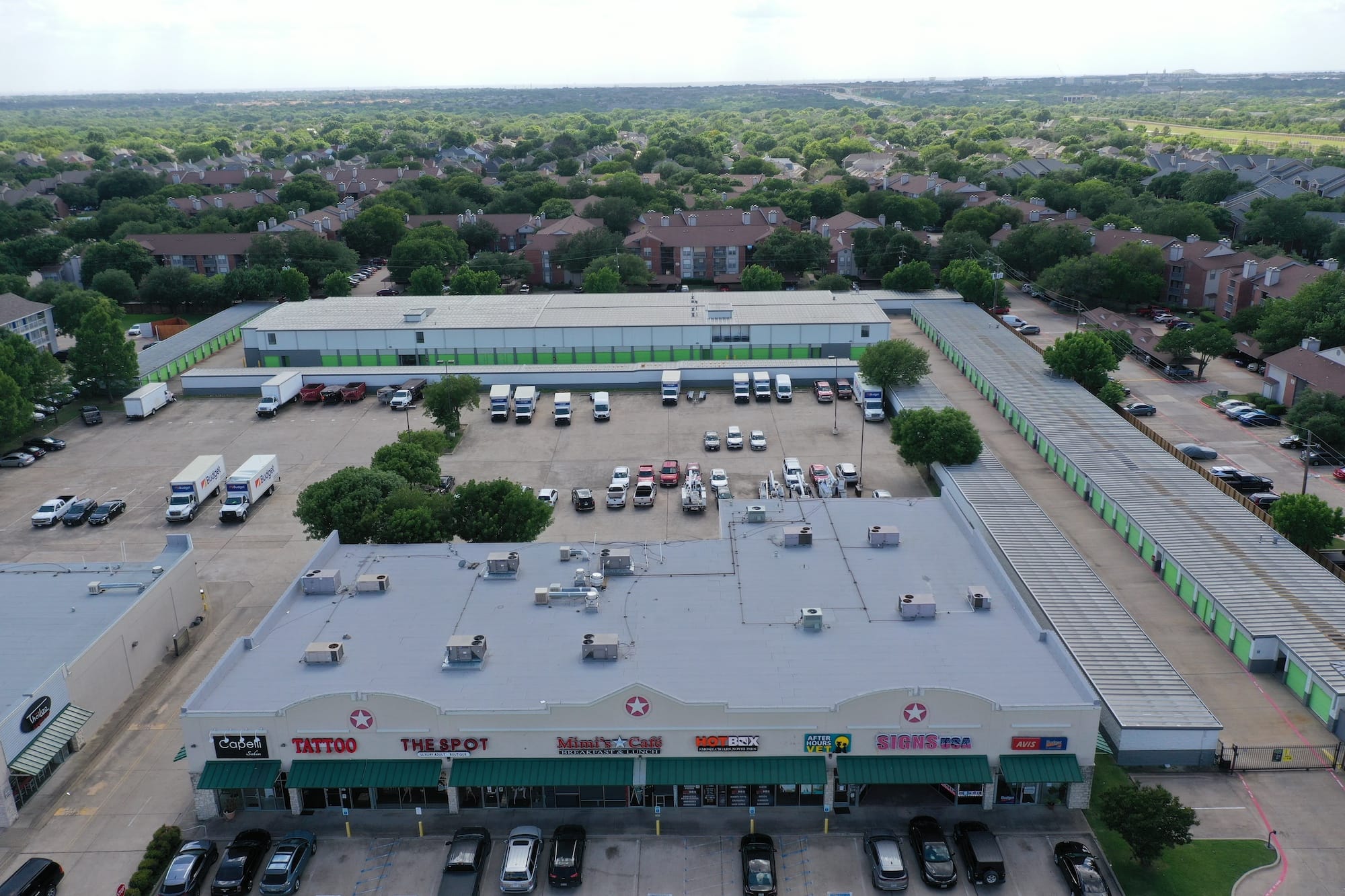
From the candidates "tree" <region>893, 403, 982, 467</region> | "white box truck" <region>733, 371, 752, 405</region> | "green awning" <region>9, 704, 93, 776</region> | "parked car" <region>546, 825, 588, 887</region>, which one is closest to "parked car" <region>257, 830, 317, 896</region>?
"parked car" <region>546, 825, 588, 887</region>

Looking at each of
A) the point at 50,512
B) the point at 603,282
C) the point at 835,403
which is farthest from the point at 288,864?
the point at 603,282

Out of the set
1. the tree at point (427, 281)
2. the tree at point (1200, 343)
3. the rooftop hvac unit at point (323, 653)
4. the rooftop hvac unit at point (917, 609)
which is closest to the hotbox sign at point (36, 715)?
the rooftop hvac unit at point (323, 653)

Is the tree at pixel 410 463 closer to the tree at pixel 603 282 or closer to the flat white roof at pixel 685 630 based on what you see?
the flat white roof at pixel 685 630

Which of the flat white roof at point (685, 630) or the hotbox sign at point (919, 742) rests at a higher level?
the flat white roof at point (685, 630)

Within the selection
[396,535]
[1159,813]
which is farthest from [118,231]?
[1159,813]

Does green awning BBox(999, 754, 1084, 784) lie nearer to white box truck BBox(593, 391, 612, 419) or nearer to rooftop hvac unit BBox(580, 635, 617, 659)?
rooftop hvac unit BBox(580, 635, 617, 659)

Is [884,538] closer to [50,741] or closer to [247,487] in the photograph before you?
[50,741]
